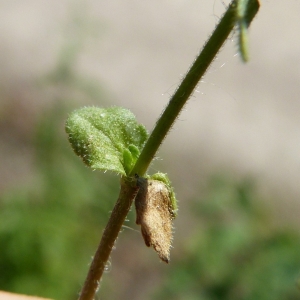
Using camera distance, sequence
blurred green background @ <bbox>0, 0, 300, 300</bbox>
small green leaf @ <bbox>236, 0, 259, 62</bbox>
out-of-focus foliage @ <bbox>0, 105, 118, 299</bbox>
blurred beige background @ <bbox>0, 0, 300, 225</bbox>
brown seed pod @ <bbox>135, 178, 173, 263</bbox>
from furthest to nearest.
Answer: blurred beige background @ <bbox>0, 0, 300, 225</bbox>, out-of-focus foliage @ <bbox>0, 105, 118, 299</bbox>, blurred green background @ <bbox>0, 0, 300, 300</bbox>, brown seed pod @ <bbox>135, 178, 173, 263</bbox>, small green leaf @ <bbox>236, 0, 259, 62</bbox>

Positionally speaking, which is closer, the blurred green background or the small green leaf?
the small green leaf

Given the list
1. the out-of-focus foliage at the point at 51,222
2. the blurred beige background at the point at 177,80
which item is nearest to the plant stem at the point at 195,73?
the out-of-focus foliage at the point at 51,222

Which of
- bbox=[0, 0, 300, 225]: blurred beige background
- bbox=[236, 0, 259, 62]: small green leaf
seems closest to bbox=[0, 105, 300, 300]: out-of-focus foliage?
bbox=[236, 0, 259, 62]: small green leaf

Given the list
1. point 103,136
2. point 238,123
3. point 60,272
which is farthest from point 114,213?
point 238,123

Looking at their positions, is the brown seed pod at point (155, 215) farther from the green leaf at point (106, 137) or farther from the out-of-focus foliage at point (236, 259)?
the out-of-focus foliage at point (236, 259)

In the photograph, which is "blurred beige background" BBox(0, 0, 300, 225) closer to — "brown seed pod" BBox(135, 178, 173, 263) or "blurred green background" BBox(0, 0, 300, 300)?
"blurred green background" BBox(0, 0, 300, 300)

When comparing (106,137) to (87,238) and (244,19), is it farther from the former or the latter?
(87,238)

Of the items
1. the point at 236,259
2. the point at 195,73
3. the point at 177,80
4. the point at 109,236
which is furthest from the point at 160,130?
the point at 177,80

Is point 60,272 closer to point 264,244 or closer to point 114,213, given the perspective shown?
point 264,244
